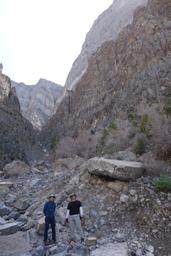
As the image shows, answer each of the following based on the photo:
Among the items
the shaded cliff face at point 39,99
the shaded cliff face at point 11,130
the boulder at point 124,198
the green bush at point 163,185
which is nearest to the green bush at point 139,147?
the green bush at point 163,185

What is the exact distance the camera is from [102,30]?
8262 centimetres

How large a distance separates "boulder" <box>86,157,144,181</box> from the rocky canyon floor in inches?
6.9

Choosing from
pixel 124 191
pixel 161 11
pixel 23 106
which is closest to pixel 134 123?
pixel 124 191

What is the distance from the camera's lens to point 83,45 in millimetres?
92375

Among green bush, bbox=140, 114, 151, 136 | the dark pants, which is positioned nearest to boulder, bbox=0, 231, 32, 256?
the dark pants

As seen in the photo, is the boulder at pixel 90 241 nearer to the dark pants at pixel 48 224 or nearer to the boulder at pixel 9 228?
the dark pants at pixel 48 224

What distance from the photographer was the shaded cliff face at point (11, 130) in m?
45.6

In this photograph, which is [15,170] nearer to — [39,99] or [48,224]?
[48,224]

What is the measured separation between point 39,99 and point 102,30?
52613 mm

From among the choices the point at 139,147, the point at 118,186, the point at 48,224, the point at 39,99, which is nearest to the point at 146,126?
the point at 139,147

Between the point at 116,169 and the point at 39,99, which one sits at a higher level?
the point at 39,99

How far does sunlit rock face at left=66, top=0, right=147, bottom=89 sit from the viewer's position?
7400 centimetres

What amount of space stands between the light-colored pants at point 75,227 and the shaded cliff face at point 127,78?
43.7 feet

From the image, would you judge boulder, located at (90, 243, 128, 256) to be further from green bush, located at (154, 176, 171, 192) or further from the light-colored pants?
green bush, located at (154, 176, 171, 192)
